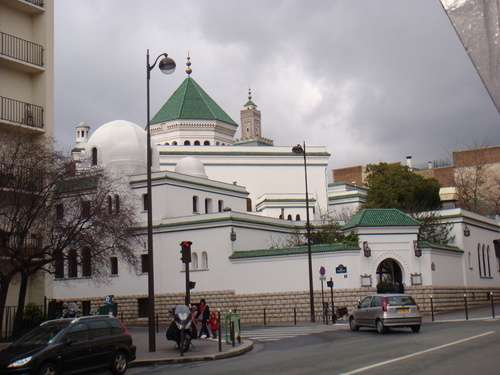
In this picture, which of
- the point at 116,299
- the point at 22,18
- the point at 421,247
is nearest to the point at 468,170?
the point at 421,247

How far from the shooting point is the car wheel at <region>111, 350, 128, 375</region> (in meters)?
16.5

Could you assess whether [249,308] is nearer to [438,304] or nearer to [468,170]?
[438,304]

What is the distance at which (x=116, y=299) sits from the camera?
152 ft

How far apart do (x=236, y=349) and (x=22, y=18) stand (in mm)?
17309

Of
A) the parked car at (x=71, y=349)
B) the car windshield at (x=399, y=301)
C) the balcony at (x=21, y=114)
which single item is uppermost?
the balcony at (x=21, y=114)

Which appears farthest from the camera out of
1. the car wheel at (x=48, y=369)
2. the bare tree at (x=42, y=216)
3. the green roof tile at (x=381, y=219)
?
the green roof tile at (x=381, y=219)

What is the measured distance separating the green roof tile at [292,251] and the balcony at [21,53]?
19.1 metres

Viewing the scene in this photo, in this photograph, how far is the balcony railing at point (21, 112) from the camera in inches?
1072

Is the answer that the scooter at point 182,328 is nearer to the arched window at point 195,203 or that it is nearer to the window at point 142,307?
the window at point 142,307

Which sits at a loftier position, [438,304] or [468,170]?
[468,170]

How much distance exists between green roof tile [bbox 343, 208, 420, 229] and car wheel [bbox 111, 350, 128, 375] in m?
25.7

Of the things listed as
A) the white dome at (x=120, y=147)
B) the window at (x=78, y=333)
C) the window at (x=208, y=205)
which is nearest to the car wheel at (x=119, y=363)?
the window at (x=78, y=333)

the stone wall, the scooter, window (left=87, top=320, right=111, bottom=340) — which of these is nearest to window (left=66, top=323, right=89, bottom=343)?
window (left=87, top=320, right=111, bottom=340)

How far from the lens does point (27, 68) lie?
2828 cm
